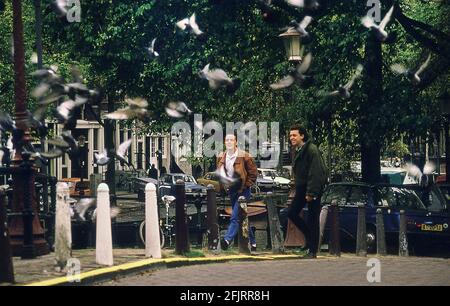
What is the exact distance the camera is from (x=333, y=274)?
13289 millimetres

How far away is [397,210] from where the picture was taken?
938 inches

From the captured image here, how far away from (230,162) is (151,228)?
3.37 metres

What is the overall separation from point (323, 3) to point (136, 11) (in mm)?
7023

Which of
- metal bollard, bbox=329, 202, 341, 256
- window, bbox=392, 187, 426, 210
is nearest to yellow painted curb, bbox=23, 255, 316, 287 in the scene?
metal bollard, bbox=329, 202, 341, 256

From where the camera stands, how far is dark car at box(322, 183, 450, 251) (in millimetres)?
23719

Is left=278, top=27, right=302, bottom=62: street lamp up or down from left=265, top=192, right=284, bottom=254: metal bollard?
up

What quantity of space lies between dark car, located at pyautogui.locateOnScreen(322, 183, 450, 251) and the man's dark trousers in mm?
7357

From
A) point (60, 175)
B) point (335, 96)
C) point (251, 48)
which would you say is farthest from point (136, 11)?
point (60, 175)

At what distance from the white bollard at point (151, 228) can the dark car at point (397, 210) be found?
940cm

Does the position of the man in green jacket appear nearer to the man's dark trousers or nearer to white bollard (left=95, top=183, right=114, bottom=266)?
the man's dark trousers

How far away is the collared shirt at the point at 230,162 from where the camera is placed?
18.0 metres

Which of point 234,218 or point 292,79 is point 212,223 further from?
point 292,79

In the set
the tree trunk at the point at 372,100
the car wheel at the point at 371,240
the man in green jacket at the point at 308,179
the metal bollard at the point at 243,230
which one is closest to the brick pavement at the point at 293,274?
the man in green jacket at the point at 308,179

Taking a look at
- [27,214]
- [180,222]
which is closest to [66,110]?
[180,222]
